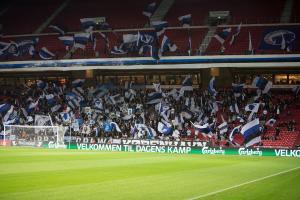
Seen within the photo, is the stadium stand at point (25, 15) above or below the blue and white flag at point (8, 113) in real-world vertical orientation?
above

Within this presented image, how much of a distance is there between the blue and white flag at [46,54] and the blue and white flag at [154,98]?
356 inches

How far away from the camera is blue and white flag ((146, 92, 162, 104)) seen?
136 feet

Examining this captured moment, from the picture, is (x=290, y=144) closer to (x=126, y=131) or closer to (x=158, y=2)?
(x=126, y=131)

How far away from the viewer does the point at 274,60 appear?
123 ft

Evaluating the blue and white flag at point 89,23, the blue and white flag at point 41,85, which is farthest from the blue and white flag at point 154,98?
the blue and white flag at point 41,85

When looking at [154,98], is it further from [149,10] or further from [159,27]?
[149,10]

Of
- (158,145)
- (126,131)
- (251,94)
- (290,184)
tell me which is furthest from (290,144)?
(290,184)

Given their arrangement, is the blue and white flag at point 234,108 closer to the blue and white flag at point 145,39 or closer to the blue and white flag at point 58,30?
the blue and white flag at point 145,39

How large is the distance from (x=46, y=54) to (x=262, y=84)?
18050mm

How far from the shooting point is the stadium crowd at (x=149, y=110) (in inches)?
1449

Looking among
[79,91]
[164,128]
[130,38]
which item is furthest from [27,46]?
[164,128]

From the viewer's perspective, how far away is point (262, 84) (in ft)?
130

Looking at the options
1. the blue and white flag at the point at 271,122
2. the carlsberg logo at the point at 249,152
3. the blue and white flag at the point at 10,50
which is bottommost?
the carlsberg logo at the point at 249,152

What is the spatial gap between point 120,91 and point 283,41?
13.8 m
